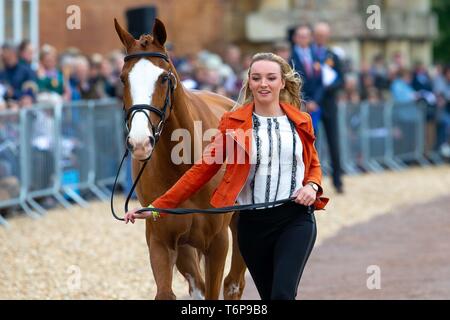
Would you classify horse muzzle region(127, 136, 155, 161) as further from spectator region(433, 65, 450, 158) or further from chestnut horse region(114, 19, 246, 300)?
spectator region(433, 65, 450, 158)

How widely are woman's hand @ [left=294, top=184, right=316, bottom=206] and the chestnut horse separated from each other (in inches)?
33.3

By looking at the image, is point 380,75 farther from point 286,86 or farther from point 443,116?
point 286,86

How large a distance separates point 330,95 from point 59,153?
400 centimetres

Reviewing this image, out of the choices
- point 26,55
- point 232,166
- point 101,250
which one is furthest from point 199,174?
point 26,55

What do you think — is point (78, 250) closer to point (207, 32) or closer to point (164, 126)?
point (164, 126)

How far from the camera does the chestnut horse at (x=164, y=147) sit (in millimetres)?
6734

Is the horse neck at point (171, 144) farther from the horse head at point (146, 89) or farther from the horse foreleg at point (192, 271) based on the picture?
the horse foreleg at point (192, 271)

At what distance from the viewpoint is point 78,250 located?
1166 cm

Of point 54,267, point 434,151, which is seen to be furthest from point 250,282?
point 434,151

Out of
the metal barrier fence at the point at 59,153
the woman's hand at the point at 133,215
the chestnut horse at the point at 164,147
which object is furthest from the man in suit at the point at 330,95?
the woman's hand at the point at 133,215

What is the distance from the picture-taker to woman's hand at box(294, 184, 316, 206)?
6449mm

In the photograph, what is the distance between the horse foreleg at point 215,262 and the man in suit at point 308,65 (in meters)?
7.68

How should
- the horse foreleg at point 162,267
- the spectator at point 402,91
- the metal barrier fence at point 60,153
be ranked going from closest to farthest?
the horse foreleg at point 162,267 → the metal barrier fence at point 60,153 → the spectator at point 402,91
